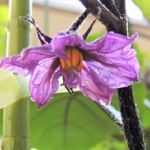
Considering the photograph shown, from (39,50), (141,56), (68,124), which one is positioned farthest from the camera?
(141,56)

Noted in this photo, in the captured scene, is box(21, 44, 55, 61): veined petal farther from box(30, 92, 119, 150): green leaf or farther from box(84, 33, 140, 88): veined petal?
box(30, 92, 119, 150): green leaf

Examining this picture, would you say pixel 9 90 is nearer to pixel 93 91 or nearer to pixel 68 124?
pixel 93 91

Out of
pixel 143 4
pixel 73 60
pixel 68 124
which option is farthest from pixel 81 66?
pixel 143 4

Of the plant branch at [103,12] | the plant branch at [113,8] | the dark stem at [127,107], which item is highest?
the plant branch at [113,8]

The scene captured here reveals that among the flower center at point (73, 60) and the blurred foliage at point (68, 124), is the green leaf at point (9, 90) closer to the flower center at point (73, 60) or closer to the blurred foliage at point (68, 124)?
the flower center at point (73, 60)

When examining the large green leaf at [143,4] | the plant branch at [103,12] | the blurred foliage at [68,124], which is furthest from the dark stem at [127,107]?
the large green leaf at [143,4]

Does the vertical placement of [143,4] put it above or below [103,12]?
above

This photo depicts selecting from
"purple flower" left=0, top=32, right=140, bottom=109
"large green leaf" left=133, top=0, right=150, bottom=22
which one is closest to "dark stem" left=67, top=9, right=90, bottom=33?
"purple flower" left=0, top=32, right=140, bottom=109
